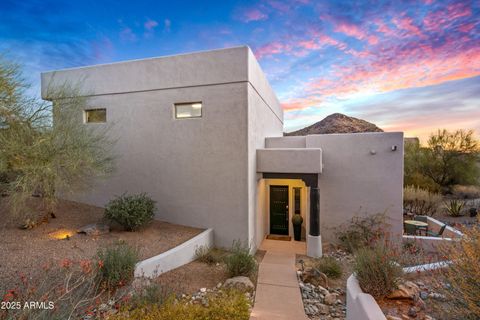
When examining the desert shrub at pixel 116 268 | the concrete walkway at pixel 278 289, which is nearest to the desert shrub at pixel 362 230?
the concrete walkway at pixel 278 289

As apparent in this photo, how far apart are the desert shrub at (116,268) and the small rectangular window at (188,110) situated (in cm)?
494

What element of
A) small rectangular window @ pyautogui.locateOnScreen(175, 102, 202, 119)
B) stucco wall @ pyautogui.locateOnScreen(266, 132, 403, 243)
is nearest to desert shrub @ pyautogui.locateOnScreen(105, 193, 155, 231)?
small rectangular window @ pyautogui.locateOnScreen(175, 102, 202, 119)

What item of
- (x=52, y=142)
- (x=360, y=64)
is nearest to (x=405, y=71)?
(x=360, y=64)

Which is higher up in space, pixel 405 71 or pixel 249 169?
pixel 405 71

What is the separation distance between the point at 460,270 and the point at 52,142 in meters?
8.83

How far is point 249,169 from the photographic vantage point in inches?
298

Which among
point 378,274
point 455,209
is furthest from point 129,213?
point 455,209

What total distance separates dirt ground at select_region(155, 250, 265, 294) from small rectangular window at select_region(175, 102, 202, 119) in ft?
15.9

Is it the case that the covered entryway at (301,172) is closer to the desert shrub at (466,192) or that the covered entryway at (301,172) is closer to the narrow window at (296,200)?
the narrow window at (296,200)

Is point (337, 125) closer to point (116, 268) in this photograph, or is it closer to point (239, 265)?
point (239, 265)

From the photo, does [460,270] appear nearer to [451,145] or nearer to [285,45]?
[285,45]

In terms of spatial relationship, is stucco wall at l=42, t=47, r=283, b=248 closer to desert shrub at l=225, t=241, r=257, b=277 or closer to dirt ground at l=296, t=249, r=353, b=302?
dirt ground at l=296, t=249, r=353, b=302

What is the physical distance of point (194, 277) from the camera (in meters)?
5.64

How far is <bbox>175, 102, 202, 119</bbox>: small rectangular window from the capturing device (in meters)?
8.09
